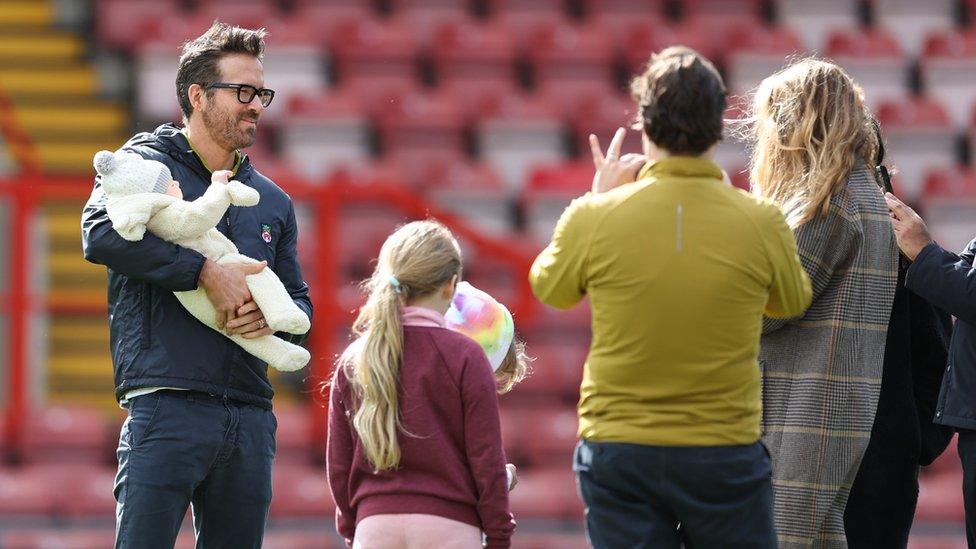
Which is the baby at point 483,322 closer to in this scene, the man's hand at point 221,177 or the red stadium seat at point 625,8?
the man's hand at point 221,177

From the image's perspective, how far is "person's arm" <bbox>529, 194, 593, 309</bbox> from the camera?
2.59 m

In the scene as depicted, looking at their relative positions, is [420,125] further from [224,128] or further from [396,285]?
[396,285]

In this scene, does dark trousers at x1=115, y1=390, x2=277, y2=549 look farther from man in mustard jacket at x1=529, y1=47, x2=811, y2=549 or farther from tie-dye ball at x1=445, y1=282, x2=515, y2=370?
man in mustard jacket at x1=529, y1=47, x2=811, y2=549

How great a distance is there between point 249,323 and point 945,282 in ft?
4.71

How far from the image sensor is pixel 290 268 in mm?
3385

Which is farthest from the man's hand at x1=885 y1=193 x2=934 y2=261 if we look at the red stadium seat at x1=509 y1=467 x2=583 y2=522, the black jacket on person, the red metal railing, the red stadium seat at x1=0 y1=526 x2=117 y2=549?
the red stadium seat at x1=0 y1=526 x2=117 y2=549

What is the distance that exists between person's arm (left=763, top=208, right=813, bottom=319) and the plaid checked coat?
0.32 m

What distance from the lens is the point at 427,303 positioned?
296cm

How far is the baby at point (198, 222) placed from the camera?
2.98 metres

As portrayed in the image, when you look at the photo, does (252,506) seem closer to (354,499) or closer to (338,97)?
(354,499)

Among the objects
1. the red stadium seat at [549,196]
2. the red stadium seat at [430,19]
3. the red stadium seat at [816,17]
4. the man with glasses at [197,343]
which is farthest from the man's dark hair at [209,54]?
the red stadium seat at [816,17]

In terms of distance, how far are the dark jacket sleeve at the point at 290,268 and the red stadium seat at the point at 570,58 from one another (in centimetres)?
480

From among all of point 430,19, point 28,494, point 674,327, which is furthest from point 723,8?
point 674,327

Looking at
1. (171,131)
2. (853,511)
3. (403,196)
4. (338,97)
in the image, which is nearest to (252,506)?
(171,131)
